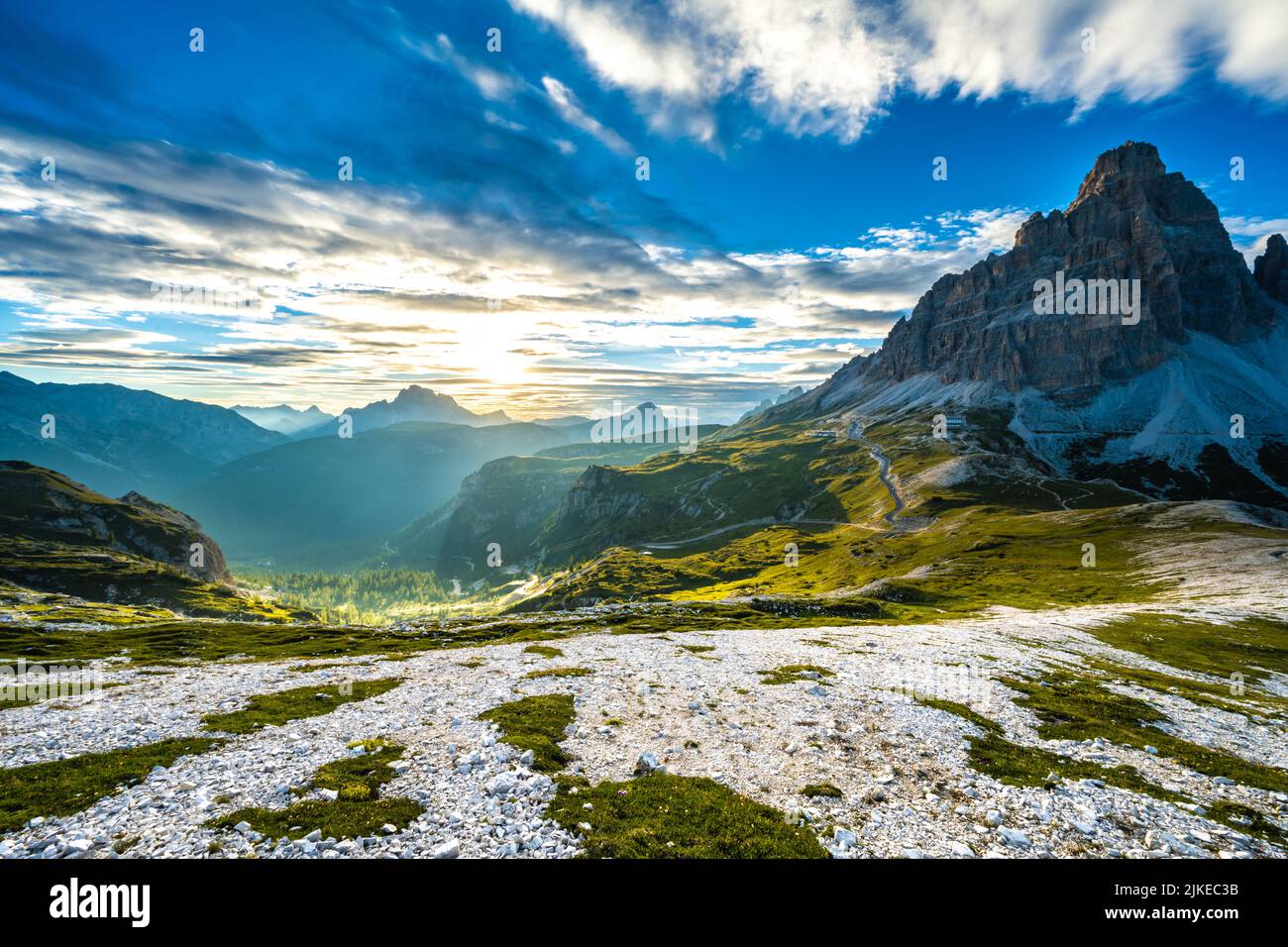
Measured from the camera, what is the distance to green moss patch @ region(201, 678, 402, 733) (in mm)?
26500

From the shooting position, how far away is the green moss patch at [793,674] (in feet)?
119

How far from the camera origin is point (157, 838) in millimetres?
14758

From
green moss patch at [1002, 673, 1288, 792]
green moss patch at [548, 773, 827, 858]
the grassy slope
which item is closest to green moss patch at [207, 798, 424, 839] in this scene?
Result: green moss patch at [548, 773, 827, 858]

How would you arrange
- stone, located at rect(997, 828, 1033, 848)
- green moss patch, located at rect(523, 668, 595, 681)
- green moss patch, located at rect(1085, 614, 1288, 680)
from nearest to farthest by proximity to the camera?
stone, located at rect(997, 828, 1033, 848)
green moss patch, located at rect(523, 668, 595, 681)
green moss patch, located at rect(1085, 614, 1288, 680)

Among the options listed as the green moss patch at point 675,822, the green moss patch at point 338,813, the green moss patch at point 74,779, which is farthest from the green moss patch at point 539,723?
the green moss patch at point 74,779

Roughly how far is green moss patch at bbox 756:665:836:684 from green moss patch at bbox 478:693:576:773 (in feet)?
48.0

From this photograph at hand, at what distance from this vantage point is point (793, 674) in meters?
38.1

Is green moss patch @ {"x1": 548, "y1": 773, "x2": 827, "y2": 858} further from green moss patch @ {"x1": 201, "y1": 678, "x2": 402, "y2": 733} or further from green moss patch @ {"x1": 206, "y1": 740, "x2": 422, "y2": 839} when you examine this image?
green moss patch @ {"x1": 201, "y1": 678, "x2": 402, "y2": 733}

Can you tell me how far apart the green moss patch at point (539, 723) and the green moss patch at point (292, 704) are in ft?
34.9

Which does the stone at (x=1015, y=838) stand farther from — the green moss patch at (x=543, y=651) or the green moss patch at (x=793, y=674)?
the green moss patch at (x=543, y=651)

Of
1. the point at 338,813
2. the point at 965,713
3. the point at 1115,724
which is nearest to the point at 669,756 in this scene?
the point at 338,813

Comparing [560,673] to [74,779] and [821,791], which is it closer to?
[821,791]
